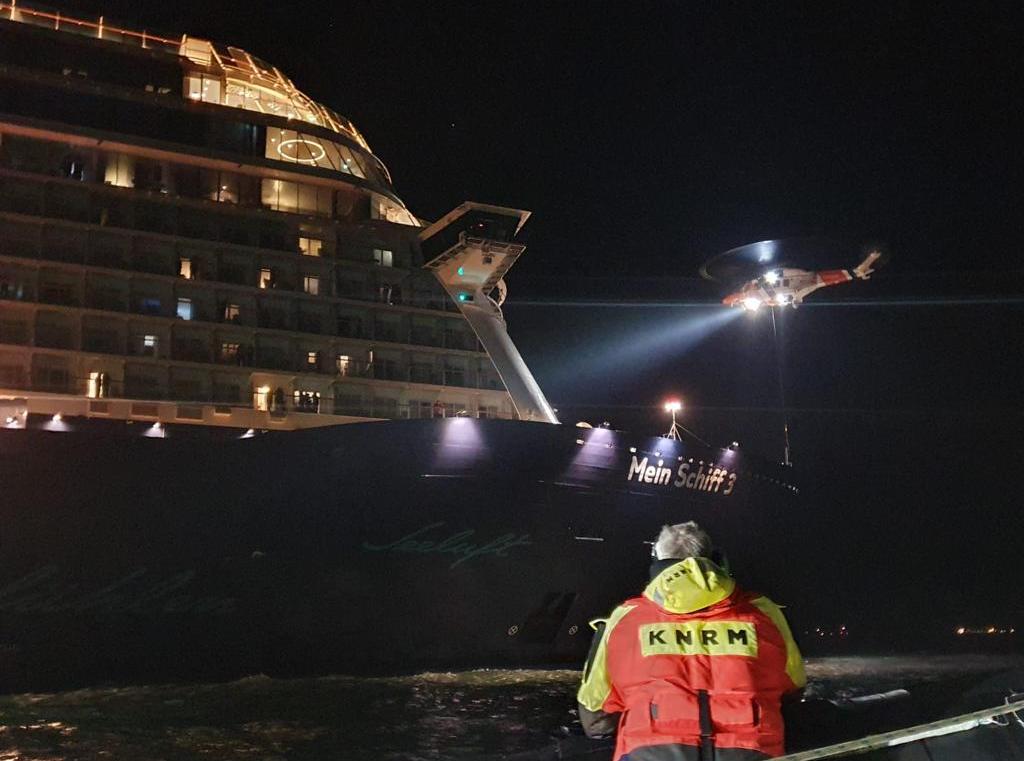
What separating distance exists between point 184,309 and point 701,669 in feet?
53.7

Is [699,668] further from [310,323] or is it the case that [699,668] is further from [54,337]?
[310,323]

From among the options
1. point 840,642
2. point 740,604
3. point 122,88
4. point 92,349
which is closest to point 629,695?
point 740,604

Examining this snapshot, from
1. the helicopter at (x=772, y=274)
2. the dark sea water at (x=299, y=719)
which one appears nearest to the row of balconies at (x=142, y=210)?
the dark sea water at (x=299, y=719)

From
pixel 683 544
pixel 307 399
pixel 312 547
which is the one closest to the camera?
pixel 683 544

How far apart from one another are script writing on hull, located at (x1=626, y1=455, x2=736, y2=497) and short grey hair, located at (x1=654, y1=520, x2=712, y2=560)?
48.1 ft

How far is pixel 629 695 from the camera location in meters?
2.28

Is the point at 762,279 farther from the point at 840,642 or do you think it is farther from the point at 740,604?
the point at 740,604

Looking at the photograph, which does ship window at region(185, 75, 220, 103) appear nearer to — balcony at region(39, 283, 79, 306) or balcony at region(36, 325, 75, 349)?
balcony at region(39, 283, 79, 306)

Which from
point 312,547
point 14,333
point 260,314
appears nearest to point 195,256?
point 260,314

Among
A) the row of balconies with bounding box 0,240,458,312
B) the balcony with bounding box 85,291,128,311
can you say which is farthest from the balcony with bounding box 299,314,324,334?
the balcony with bounding box 85,291,128,311

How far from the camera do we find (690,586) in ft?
7.35

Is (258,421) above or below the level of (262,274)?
below

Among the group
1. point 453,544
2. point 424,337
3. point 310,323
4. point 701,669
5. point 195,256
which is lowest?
point 453,544

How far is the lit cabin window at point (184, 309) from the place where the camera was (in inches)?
663
